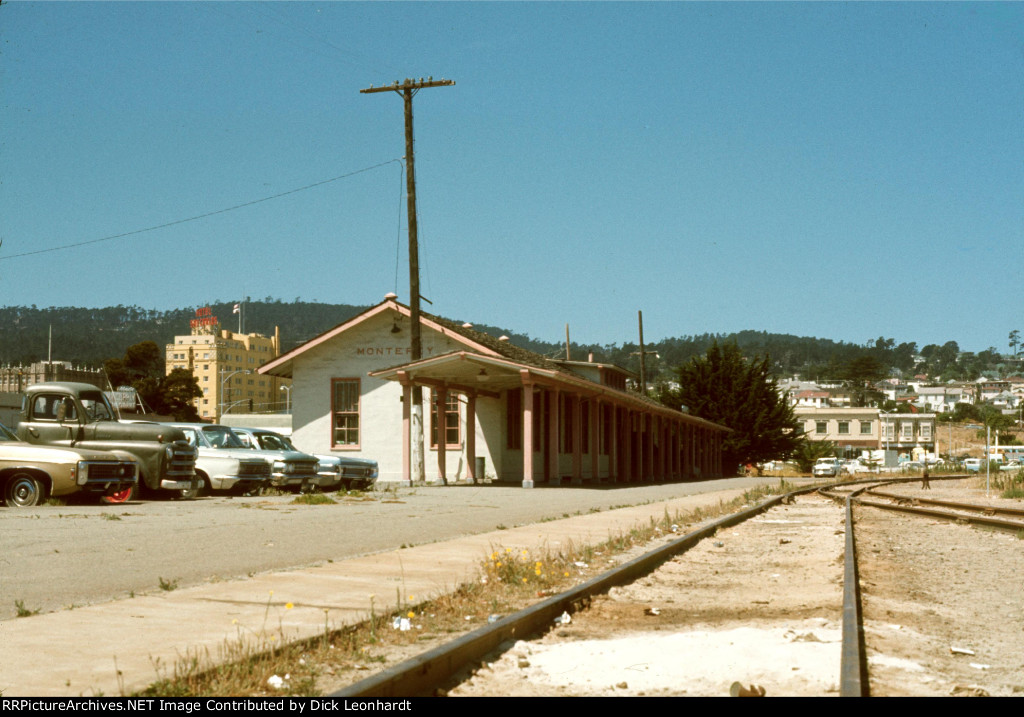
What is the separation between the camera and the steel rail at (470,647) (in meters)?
4.52

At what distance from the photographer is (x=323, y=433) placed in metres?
36.4

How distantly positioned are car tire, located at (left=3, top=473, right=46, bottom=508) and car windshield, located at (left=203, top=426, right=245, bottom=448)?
5784 millimetres

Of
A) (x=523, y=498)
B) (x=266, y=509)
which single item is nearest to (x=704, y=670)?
(x=266, y=509)

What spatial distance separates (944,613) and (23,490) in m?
14.0

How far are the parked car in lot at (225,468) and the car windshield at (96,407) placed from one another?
1.54 meters

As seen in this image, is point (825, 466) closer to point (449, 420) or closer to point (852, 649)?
point (449, 420)

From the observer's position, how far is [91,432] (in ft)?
64.0

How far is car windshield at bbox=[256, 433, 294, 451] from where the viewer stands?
24688 millimetres

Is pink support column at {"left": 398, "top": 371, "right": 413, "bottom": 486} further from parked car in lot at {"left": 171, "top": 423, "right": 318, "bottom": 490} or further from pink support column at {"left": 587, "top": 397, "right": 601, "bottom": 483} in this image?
pink support column at {"left": 587, "top": 397, "right": 601, "bottom": 483}

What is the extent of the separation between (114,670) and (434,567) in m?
4.75

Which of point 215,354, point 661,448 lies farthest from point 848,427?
point 661,448

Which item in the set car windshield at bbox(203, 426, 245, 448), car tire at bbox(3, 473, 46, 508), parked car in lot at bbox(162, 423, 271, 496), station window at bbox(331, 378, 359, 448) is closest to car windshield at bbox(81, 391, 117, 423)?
parked car in lot at bbox(162, 423, 271, 496)

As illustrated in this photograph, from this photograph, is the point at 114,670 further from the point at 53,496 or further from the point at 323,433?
the point at 323,433

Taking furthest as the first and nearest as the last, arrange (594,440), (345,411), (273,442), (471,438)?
(345,411), (594,440), (471,438), (273,442)
